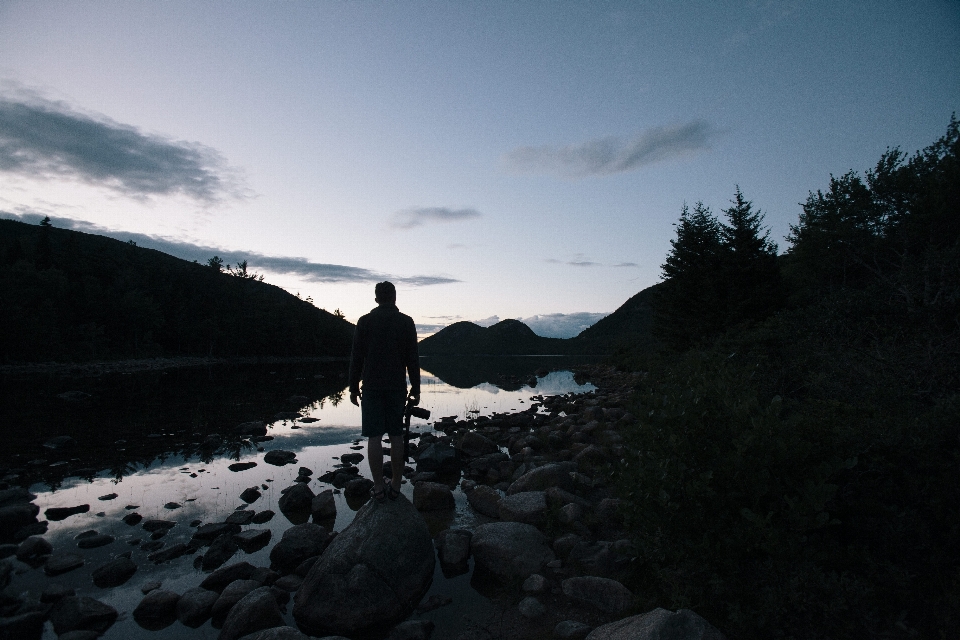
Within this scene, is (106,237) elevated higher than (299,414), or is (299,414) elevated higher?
(106,237)

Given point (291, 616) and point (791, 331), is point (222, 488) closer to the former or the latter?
point (291, 616)

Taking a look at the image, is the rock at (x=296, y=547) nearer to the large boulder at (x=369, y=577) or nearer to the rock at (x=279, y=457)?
the large boulder at (x=369, y=577)

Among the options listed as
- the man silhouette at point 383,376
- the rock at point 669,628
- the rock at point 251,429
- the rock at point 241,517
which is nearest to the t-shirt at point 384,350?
the man silhouette at point 383,376

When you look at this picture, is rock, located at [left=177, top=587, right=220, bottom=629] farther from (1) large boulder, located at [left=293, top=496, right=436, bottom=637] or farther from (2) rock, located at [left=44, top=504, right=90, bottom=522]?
(2) rock, located at [left=44, top=504, right=90, bottom=522]

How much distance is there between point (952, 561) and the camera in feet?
12.6

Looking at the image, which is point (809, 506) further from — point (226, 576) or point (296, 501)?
point (296, 501)

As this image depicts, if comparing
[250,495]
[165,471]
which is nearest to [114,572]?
[250,495]

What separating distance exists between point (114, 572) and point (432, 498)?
4.97m

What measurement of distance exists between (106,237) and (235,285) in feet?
231

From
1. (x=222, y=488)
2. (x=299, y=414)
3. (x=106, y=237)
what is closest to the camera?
(x=222, y=488)

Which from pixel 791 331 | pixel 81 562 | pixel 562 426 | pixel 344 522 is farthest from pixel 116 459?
pixel 791 331

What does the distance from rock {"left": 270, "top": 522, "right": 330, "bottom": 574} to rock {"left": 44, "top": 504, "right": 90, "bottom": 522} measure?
4.82 m

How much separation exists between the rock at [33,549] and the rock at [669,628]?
846 centimetres

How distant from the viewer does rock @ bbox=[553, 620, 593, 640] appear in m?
4.48
